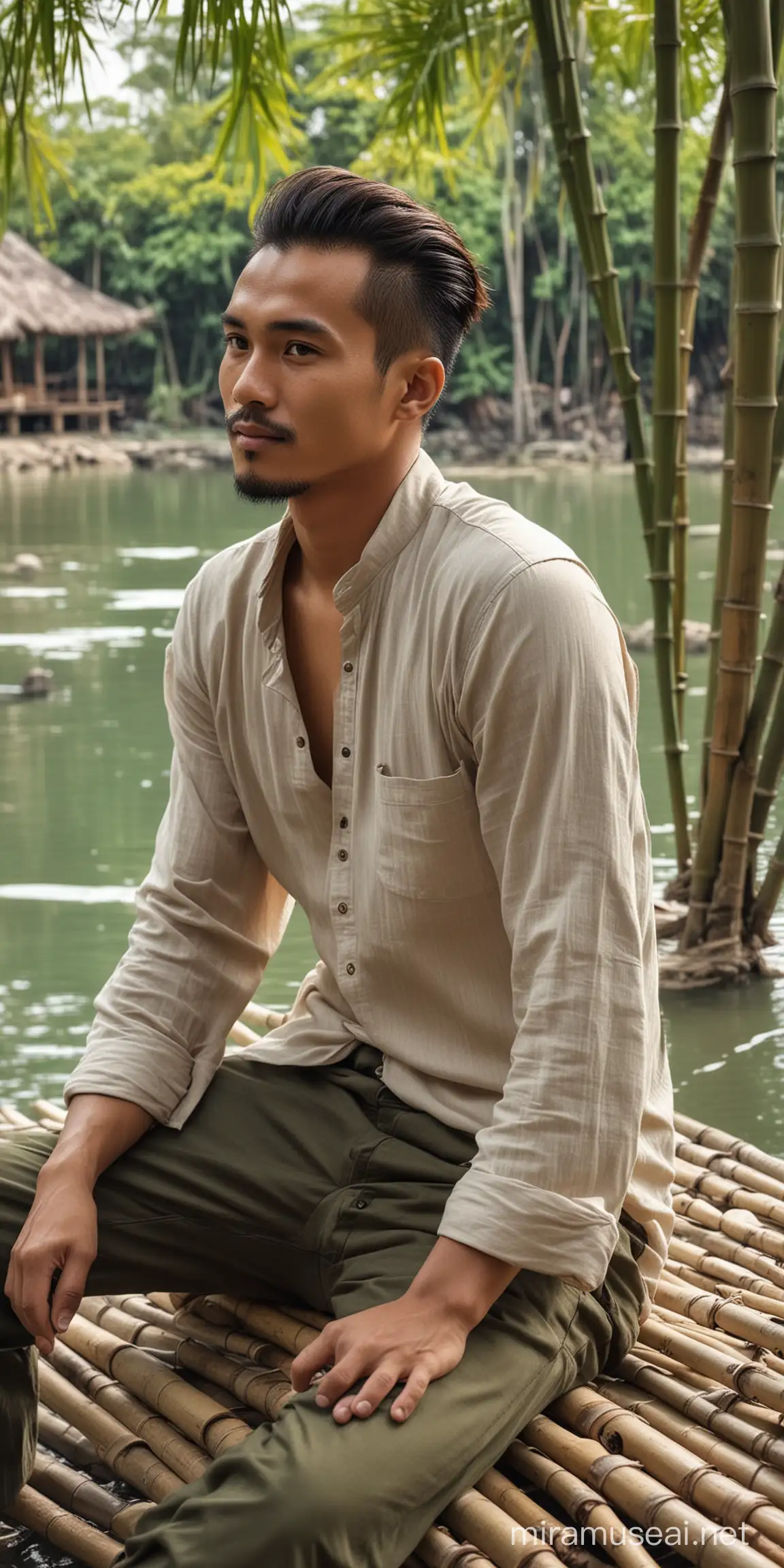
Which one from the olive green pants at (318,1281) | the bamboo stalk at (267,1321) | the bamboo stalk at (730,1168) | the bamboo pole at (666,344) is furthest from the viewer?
the bamboo pole at (666,344)

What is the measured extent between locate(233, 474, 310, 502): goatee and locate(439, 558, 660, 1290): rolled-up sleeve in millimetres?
208

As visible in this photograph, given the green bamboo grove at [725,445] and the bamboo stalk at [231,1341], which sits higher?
the green bamboo grove at [725,445]

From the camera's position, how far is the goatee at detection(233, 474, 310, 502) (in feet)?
4.75

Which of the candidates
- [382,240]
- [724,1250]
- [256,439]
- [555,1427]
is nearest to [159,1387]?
[555,1427]

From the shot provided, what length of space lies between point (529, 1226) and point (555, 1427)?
212mm

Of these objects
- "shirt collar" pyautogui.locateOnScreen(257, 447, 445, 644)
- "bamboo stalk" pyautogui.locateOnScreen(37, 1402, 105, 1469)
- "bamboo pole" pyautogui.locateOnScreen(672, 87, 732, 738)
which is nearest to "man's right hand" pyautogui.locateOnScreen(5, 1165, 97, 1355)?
"bamboo stalk" pyautogui.locateOnScreen(37, 1402, 105, 1469)

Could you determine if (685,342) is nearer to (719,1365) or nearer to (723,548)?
(723,548)

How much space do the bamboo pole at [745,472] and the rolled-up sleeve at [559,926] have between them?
1.29m

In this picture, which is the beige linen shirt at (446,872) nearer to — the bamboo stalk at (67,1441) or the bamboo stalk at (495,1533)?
the bamboo stalk at (495,1533)

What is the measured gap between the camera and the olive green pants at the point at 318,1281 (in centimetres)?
114

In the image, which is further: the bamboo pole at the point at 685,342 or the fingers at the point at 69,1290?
the bamboo pole at the point at 685,342

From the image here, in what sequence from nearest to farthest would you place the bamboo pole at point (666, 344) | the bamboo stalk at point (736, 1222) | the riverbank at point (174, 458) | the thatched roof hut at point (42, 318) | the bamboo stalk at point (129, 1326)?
1. the bamboo stalk at point (129, 1326)
2. the bamboo stalk at point (736, 1222)
3. the bamboo pole at point (666, 344)
4. the riverbank at point (174, 458)
5. the thatched roof hut at point (42, 318)

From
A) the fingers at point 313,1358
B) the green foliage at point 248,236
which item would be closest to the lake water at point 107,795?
the fingers at point 313,1358

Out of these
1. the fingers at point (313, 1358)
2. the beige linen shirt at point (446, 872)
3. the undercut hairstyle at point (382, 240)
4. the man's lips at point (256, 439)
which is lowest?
the fingers at point (313, 1358)
